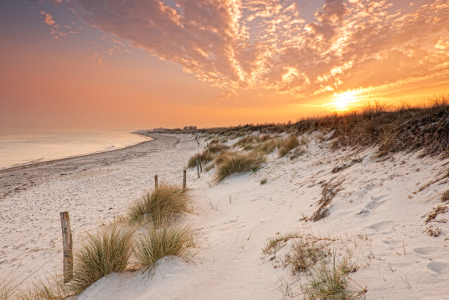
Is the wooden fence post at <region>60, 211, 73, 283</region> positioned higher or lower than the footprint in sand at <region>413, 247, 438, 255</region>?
lower

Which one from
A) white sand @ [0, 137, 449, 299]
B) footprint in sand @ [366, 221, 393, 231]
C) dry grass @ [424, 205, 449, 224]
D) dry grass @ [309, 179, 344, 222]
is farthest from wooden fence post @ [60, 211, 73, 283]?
dry grass @ [424, 205, 449, 224]

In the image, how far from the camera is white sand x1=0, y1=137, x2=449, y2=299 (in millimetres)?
2199

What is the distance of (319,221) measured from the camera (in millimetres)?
3953

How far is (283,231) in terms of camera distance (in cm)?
410

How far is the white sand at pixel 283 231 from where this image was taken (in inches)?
86.6

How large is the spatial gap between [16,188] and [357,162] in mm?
17652

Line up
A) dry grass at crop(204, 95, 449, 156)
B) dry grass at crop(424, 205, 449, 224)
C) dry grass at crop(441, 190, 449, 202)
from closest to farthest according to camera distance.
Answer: dry grass at crop(424, 205, 449, 224) → dry grass at crop(441, 190, 449, 202) → dry grass at crop(204, 95, 449, 156)

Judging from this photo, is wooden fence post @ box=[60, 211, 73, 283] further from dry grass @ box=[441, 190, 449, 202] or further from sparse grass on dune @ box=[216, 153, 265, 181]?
sparse grass on dune @ box=[216, 153, 265, 181]

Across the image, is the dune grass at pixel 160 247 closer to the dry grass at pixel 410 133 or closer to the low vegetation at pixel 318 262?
the low vegetation at pixel 318 262

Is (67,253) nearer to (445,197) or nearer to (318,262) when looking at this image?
(318,262)

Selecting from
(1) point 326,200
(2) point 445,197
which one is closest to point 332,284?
(2) point 445,197

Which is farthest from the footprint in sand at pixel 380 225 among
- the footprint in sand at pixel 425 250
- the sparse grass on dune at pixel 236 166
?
the sparse grass on dune at pixel 236 166

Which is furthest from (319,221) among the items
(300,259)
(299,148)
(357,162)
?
(299,148)

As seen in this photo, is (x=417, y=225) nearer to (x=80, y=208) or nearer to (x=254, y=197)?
(x=254, y=197)
